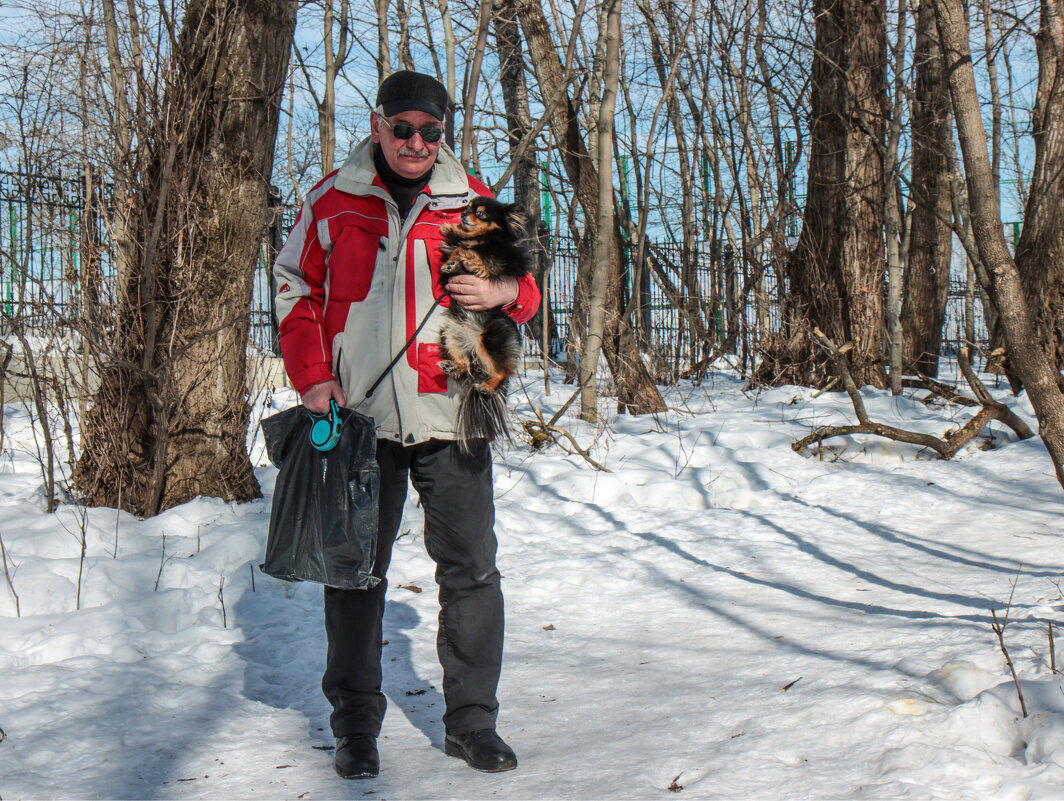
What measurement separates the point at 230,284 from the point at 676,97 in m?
8.13

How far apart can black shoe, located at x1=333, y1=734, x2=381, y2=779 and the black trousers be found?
24 millimetres

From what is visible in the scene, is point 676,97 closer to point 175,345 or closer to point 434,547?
point 175,345

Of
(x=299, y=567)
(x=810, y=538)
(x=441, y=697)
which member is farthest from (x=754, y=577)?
(x=299, y=567)

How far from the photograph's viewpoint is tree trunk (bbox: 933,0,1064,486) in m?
3.42

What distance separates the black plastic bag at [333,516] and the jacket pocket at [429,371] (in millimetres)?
184

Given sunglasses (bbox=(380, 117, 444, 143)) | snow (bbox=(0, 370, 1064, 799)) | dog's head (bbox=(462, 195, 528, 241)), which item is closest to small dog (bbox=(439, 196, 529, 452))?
dog's head (bbox=(462, 195, 528, 241))

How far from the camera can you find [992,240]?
135 inches

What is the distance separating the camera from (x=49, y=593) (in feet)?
11.6

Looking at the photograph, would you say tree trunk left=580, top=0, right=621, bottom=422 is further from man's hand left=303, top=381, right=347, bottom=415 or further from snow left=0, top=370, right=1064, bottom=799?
man's hand left=303, top=381, right=347, bottom=415

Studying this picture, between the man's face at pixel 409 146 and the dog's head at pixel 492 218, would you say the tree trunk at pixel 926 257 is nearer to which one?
the dog's head at pixel 492 218

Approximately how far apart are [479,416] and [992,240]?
89.9 inches

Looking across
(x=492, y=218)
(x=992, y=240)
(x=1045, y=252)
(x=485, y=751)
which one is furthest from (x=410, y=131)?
(x=1045, y=252)

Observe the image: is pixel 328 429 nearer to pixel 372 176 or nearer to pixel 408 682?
pixel 372 176

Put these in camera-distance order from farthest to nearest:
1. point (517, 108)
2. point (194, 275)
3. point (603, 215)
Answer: point (517, 108) → point (603, 215) → point (194, 275)
